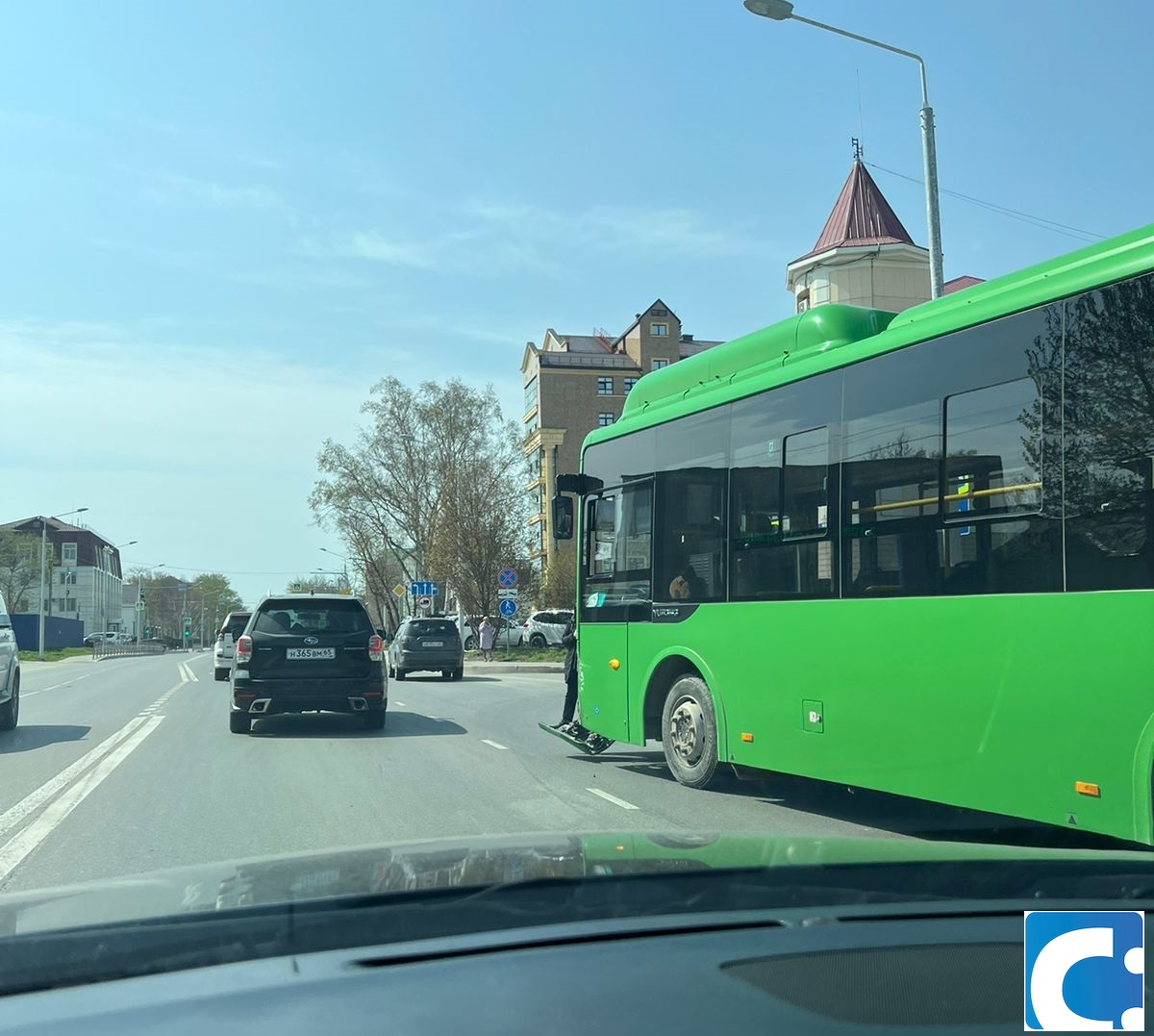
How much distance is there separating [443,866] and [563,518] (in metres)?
9.06

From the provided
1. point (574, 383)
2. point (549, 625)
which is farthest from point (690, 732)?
point (574, 383)

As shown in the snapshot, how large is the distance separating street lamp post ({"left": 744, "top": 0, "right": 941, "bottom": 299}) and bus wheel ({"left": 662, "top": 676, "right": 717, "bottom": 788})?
6.21 meters

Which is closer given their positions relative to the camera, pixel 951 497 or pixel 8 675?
pixel 951 497

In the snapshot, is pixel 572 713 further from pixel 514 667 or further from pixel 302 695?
pixel 514 667

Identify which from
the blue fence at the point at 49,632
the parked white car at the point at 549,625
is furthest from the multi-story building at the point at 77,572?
the parked white car at the point at 549,625

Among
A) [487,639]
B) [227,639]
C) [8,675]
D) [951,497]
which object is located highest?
[951,497]

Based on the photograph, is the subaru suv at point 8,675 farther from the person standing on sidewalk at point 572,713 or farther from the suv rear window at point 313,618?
the person standing on sidewalk at point 572,713

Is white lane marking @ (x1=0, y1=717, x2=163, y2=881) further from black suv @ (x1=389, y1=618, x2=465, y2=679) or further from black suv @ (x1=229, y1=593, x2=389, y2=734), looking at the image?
black suv @ (x1=389, y1=618, x2=465, y2=679)

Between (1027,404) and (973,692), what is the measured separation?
5.32 ft

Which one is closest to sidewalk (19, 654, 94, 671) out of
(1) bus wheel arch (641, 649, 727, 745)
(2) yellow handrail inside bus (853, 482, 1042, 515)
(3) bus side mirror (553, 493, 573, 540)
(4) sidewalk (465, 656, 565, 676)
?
(4) sidewalk (465, 656, 565, 676)

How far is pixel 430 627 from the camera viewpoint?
105ft

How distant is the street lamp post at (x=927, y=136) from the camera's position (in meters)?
13.1

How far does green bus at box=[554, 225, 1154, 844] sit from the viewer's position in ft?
18.9

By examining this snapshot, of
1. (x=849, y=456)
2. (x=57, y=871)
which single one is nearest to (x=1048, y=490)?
(x=849, y=456)
